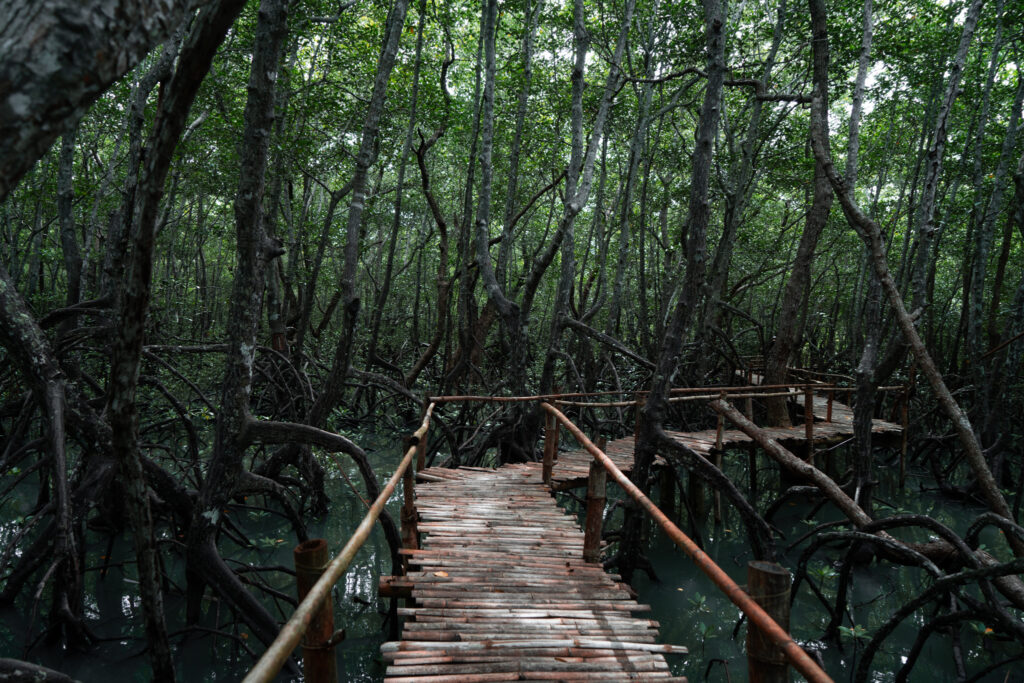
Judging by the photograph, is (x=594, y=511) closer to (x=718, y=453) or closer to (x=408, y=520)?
(x=408, y=520)

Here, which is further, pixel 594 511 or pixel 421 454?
pixel 421 454

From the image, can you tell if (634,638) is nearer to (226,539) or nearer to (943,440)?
(226,539)

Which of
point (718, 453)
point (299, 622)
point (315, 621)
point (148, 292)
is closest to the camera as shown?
point (299, 622)

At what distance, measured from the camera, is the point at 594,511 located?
3258mm

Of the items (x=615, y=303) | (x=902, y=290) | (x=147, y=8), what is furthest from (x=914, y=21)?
(x=147, y=8)

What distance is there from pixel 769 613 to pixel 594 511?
5.73 ft

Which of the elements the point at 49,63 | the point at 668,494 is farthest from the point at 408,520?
the point at 668,494

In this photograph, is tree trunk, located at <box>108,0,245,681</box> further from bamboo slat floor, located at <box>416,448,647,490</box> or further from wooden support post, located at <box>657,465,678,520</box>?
wooden support post, located at <box>657,465,678,520</box>

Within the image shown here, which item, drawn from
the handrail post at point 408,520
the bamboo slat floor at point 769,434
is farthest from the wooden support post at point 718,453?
the handrail post at point 408,520

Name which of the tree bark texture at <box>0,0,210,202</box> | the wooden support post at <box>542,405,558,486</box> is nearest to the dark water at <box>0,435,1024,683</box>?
the wooden support post at <box>542,405,558,486</box>

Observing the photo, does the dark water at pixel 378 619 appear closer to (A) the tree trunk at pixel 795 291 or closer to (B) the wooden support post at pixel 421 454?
(B) the wooden support post at pixel 421 454

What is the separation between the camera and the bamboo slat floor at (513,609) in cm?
217

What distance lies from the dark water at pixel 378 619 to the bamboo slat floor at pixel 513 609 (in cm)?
104

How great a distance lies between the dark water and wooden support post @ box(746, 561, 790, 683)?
219cm
